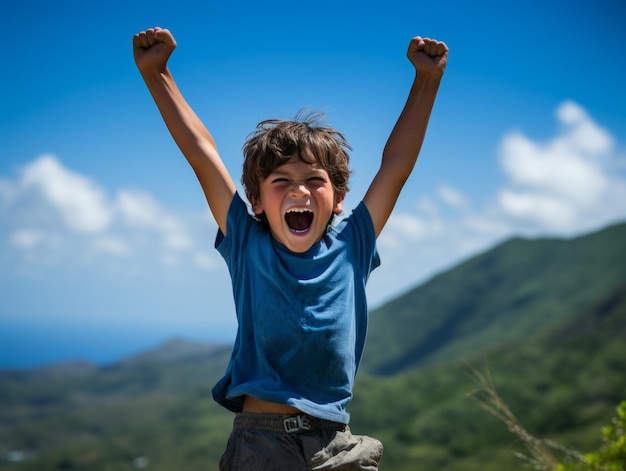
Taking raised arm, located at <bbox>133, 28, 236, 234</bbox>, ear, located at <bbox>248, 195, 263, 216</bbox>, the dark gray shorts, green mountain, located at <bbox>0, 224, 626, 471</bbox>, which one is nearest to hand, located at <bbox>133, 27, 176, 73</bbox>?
raised arm, located at <bbox>133, 28, 236, 234</bbox>

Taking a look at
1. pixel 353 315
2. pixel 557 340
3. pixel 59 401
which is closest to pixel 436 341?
pixel 557 340

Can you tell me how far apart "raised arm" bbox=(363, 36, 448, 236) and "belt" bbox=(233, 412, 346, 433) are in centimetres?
125

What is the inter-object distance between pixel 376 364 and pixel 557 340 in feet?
218

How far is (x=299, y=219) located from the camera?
Result: 13.4 feet

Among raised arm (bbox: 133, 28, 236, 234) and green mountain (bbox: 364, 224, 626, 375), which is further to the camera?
green mountain (bbox: 364, 224, 626, 375)

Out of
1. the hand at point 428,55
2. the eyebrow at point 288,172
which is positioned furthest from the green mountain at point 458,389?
the eyebrow at point 288,172

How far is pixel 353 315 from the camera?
156 inches

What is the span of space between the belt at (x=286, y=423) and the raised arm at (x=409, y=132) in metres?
1.25

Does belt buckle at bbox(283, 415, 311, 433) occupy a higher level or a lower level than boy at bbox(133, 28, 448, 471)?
lower

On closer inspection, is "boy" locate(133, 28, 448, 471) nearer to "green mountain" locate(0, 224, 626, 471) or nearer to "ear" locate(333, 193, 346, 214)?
"ear" locate(333, 193, 346, 214)

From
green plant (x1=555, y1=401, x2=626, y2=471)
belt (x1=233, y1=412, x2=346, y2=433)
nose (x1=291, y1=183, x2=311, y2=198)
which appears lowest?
green plant (x1=555, y1=401, x2=626, y2=471)

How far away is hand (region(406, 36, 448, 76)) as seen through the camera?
4.63 meters

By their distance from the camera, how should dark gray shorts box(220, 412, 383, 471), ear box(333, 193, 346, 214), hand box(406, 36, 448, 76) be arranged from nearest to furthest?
dark gray shorts box(220, 412, 383, 471), ear box(333, 193, 346, 214), hand box(406, 36, 448, 76)

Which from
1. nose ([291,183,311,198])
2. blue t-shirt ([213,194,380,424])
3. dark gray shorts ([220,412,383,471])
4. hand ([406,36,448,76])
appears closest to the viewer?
dark gray shorts ([220,412,383,471])
